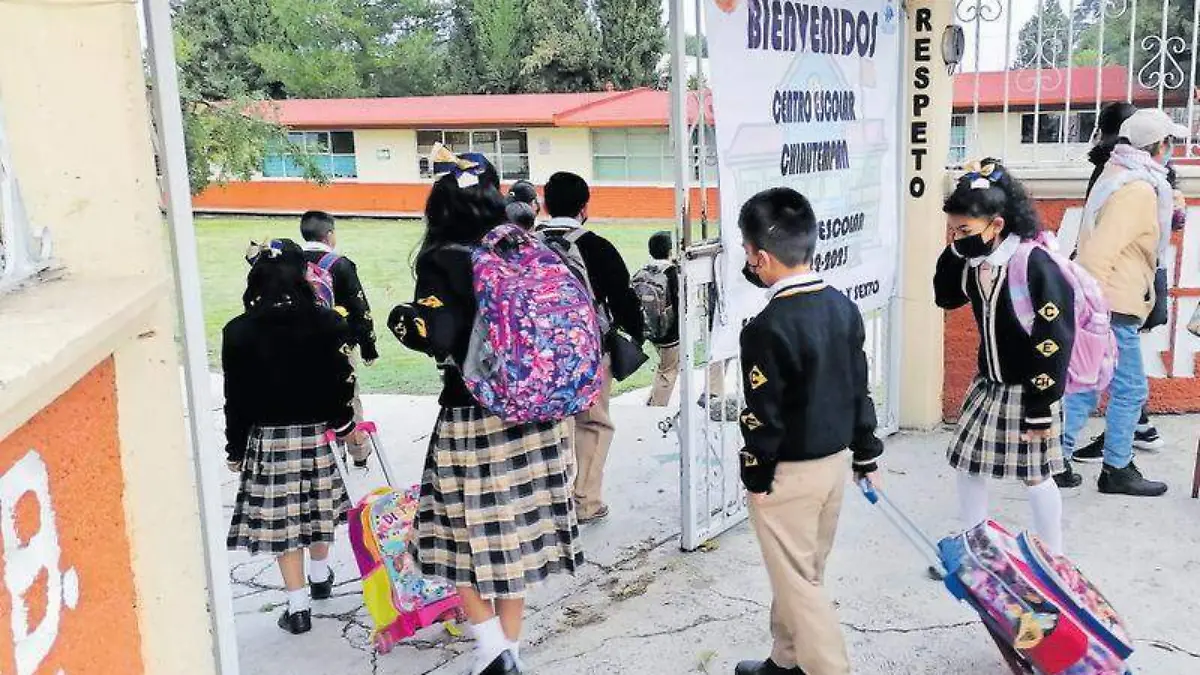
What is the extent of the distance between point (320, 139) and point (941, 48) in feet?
80.7

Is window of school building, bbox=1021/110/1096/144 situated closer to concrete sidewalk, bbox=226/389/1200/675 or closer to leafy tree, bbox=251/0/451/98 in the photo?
concrete sidewalk, bbox=226/389/1200/675

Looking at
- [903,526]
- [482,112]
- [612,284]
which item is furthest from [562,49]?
[903,526]

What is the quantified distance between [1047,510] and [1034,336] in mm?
667

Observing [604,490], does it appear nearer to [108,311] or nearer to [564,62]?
[108,311]

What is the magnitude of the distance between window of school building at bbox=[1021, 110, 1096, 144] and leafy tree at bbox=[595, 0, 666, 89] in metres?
28.6

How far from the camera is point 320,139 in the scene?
91.6ft

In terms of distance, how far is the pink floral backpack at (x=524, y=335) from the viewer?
2932 millimetres

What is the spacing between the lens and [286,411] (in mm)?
3652

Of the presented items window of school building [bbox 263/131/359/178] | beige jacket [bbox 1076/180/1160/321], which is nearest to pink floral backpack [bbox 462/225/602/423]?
beige jacket [bbox 1076/180/1160/321]

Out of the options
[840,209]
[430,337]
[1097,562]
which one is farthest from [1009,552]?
[840,209]

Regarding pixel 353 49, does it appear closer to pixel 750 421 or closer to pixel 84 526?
pixel 750 421

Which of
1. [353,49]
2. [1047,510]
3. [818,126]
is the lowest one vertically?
[1047,510]

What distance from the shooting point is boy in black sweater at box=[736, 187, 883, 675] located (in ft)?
9.23

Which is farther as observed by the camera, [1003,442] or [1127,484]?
[1127,484]
